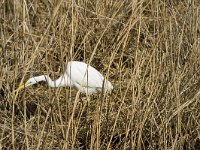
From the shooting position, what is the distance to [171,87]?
6.63 ft

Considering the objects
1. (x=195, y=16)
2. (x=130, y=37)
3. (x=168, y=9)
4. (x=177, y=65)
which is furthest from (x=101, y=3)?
(x=177, y=65)

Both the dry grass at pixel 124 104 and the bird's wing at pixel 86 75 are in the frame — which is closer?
the dry grass at pixel 124 104

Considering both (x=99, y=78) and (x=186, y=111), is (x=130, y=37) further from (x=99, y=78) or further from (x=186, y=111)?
(x=186, y=111)

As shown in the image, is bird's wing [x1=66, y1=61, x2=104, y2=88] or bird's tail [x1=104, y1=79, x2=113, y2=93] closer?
bird's tail [x1=104, y1=79, x2=113, y2=93]

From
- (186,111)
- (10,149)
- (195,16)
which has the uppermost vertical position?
(195,16)

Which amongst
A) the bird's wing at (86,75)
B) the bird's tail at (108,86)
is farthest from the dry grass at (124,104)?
the bird's wing at (86,75)

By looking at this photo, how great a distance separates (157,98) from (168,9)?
0.89 m

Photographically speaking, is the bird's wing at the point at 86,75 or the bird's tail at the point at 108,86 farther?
the bird's wing at the point at 86,75

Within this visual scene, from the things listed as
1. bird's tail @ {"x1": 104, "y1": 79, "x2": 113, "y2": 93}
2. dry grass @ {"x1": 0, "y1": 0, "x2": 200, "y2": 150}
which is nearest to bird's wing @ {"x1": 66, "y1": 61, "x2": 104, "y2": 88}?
dry grass @ {"x1": 0, "y1": 0, "x2": 200, "y2": 150}

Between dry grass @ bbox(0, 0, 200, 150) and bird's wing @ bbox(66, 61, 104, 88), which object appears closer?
dry grass @ bbox(0, 0, 200, 150)

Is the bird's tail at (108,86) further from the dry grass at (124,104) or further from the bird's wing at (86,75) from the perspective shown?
the bird's wing at (86,75)

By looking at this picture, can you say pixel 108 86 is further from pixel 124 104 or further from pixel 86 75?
pixel 86 75

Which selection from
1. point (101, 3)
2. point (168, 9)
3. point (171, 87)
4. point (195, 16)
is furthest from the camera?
point (101, 3)

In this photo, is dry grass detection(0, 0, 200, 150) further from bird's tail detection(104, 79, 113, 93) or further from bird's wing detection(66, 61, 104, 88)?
bird's wing detection(66, 61, 104, 88)
